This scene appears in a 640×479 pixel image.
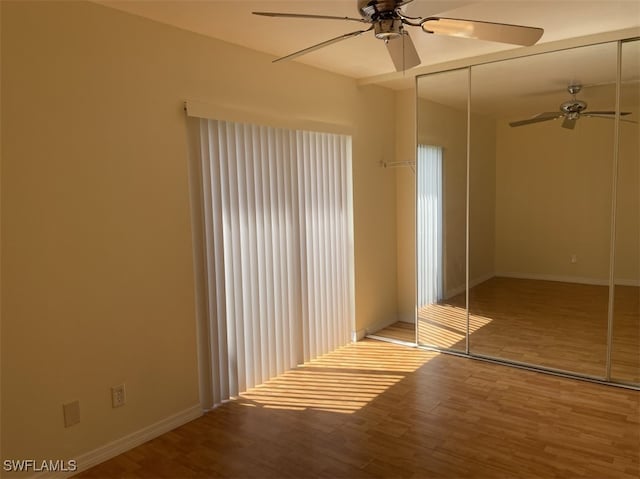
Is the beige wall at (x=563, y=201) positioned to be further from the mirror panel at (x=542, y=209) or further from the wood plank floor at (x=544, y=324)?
the wood plank floor at (x=544, y=324)

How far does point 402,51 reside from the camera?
253cm

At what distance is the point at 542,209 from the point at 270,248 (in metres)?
2.21

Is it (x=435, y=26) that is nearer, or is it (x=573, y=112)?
(x=435, y=26)

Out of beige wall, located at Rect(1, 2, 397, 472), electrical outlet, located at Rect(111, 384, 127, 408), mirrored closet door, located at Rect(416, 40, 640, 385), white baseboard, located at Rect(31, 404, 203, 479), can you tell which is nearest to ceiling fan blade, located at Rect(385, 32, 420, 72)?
beige wall, located at Rect(1, 2, 397, 472)

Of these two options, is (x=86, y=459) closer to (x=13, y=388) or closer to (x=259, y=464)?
(x=13, y=388)

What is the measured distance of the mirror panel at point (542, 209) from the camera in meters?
3.69

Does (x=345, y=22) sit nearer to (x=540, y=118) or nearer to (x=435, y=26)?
(x=435, y=26)

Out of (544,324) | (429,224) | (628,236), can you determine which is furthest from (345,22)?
(544,324)

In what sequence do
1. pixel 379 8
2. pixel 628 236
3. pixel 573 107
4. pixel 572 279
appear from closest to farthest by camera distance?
pixel 379 8 → pixel 628 236 → pixel 573 107 → pixel 572 279

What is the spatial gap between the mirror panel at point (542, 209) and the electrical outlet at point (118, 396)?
291cm

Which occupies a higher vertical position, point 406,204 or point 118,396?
point 406,204

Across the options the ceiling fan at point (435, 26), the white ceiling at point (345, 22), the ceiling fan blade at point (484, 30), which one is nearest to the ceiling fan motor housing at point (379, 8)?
the ceiling fan at point (435, 26)

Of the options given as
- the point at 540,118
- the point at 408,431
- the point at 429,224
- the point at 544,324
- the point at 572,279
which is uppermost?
the point at 540,118

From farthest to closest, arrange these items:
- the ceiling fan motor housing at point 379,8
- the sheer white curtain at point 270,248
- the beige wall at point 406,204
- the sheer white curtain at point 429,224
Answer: the beige wall at point 406,204 → the sheer white curtain at point 429,224 → the sheer white curtain at point 270,248 → the ceiling fan motor housing at point 379,8
